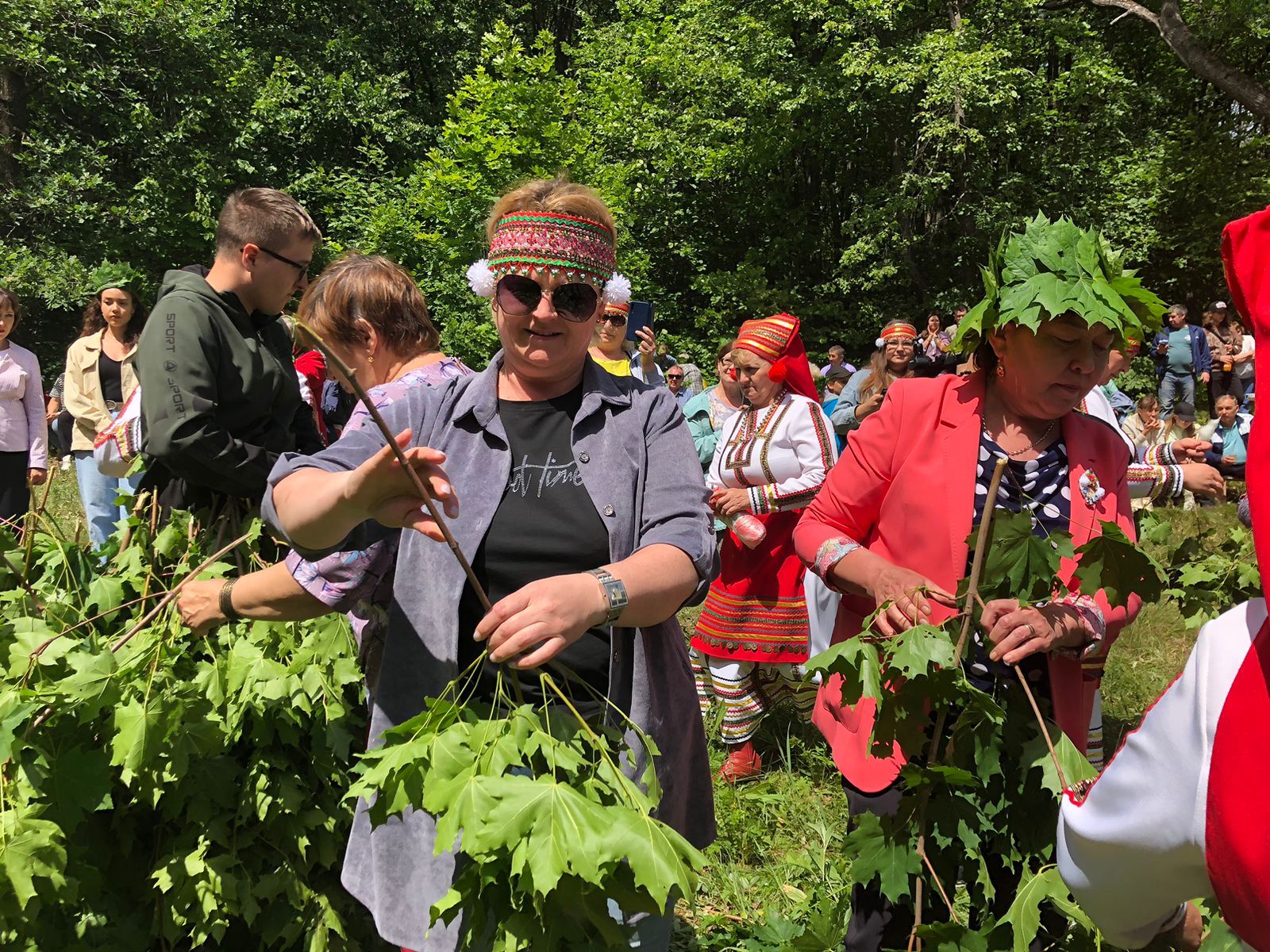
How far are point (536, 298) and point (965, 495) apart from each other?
104 centimetres

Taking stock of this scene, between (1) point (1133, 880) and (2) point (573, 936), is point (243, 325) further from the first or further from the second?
(1) point (1133, 880)

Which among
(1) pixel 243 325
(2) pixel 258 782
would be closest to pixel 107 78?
(1) pixel 243 325

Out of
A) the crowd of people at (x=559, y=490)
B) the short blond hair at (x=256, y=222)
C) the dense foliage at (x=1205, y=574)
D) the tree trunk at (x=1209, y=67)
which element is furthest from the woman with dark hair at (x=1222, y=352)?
the short blond hair at (x=256, y=222)

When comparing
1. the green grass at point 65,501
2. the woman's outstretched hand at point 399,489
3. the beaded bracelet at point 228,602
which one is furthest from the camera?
the green grass at point 65,501

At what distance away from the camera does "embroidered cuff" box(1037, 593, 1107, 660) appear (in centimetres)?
211

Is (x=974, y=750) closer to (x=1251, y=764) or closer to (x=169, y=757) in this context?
(x=1251, y=764)

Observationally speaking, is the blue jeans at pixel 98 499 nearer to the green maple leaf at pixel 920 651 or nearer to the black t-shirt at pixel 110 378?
the black t-shirt at pixel 110 378

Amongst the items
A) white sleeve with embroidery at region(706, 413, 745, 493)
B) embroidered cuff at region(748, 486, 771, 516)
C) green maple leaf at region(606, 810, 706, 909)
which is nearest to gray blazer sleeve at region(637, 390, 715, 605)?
green maple leaf at region(606, 810, 706, 909)

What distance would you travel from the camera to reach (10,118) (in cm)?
1683

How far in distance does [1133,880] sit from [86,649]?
1960 mm

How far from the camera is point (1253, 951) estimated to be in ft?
3.21

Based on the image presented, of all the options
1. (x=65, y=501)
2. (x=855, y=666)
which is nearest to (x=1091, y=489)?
(x=855, y=666)

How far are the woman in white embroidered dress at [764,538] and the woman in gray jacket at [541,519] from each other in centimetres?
273

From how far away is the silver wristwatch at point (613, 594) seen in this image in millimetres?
1603
